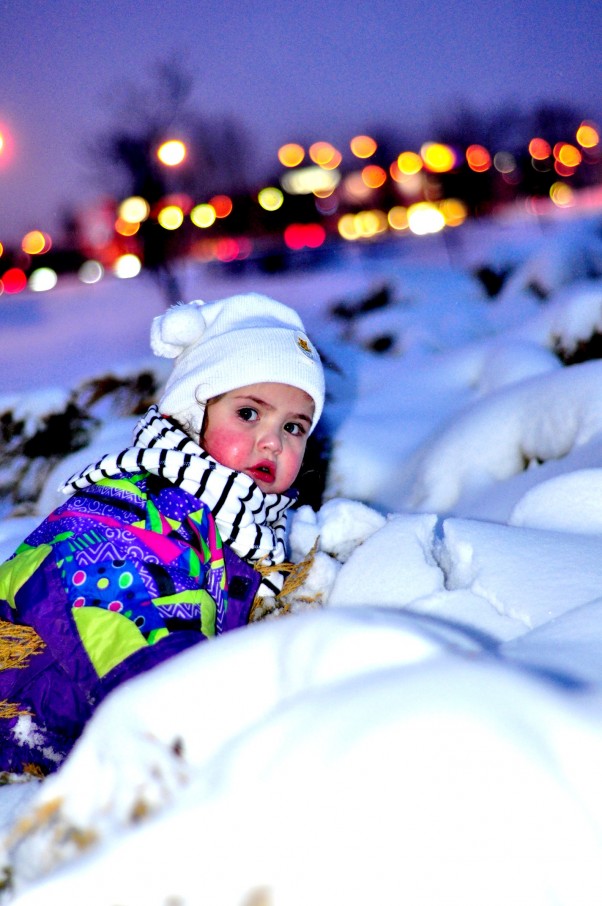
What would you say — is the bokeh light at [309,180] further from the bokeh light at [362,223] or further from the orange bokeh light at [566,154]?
the orange bokeh light at [566,154]

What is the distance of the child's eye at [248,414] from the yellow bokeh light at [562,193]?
1082 inches

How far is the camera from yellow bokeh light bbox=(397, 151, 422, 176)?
2738cm

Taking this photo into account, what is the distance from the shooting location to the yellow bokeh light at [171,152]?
13664 mm

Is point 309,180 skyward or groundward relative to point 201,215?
skyward

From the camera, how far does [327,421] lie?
191 inches

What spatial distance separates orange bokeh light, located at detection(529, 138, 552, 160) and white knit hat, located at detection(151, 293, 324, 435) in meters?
26.5

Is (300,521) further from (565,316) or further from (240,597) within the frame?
(565,316)

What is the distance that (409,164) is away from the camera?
92.7ft

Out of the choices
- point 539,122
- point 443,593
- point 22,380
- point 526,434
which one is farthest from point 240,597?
point 539,122

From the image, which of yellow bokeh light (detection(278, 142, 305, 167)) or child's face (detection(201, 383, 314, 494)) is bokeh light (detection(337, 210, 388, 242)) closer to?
yellow bokeh light (detection(278, 142, 305, 167))

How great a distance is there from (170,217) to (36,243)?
11004 millimetres

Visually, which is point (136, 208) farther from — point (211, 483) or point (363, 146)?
point (363, 146)

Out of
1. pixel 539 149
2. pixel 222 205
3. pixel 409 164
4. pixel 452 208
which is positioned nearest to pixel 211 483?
pixel 452 208

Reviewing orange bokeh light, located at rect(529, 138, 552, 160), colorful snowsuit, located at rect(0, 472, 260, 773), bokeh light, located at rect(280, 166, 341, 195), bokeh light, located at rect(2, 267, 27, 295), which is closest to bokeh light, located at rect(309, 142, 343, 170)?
bokeh light, located at rect(280, 166, 341, 195)
